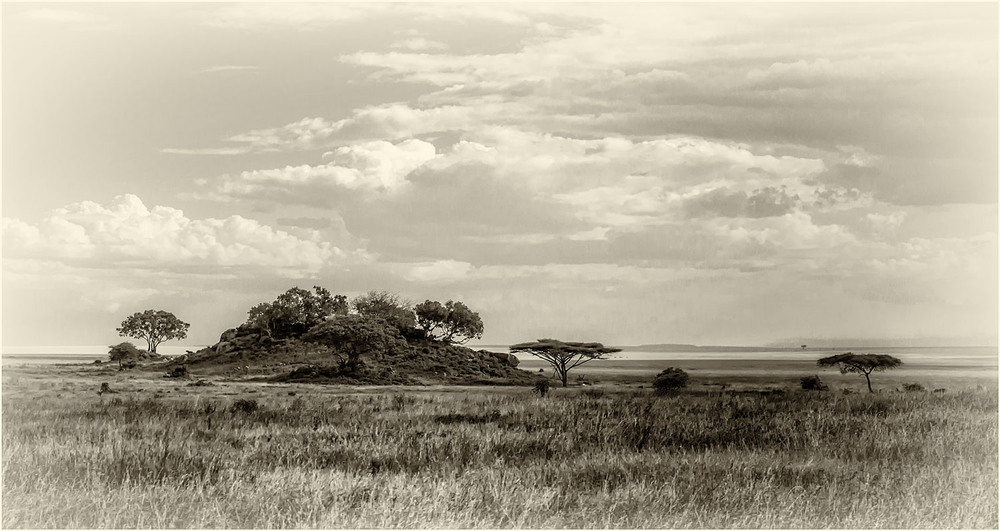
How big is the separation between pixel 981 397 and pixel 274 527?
29.7 m

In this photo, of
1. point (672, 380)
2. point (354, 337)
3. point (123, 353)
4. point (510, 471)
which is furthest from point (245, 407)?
point (123, 353)

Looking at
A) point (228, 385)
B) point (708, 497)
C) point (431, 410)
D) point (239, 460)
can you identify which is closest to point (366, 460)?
point (239, 460)

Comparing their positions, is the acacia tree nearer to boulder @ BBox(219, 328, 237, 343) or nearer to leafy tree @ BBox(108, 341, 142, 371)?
boulder @ BBox(219, 328, 237, 343)

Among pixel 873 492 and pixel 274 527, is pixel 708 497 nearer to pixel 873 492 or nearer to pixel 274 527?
pixel 873 492

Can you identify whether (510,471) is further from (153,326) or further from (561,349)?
(153,326)

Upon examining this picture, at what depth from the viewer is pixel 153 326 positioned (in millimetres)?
127750

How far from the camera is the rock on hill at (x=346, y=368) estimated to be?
67.6 meters

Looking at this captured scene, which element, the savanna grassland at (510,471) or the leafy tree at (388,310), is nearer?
the savanna grassland at (510,471)

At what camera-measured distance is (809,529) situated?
1317cm

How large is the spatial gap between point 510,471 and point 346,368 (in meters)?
54.3

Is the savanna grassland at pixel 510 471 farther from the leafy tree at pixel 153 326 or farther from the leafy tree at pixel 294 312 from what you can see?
the leafy tree at pixel 153 326

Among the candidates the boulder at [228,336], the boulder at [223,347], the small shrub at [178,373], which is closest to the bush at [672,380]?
the small shrub at [178,373]

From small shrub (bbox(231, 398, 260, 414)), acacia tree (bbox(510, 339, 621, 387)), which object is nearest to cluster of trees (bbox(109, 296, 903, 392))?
acacia tree (bbox(510, 339, 621, 387))

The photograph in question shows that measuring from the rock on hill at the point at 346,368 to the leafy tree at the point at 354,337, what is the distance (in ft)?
2.29
